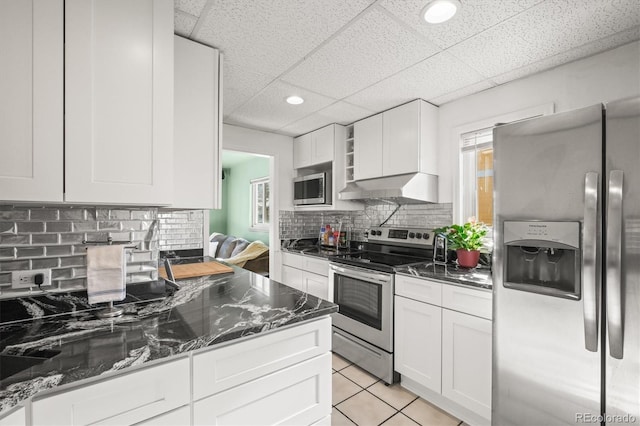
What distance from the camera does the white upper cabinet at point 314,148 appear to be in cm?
325

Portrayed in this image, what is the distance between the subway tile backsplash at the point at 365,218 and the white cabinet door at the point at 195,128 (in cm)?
195

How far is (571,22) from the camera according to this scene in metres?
1.47

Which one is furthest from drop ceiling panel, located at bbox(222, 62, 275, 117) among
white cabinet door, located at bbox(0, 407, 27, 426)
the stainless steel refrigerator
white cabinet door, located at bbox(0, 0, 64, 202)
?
white cabinet door, located at bbox(0, 407, 27, 426)

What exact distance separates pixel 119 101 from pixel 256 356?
112 cm

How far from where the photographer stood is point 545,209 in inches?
51.3

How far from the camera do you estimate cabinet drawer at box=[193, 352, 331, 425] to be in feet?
3.26

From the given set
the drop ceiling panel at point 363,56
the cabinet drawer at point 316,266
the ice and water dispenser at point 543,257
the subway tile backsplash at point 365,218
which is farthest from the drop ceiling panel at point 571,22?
the cabinet drawer at point 316,266

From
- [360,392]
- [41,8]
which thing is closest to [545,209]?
[360,392]

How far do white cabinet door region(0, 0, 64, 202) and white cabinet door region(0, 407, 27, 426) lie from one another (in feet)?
2.13

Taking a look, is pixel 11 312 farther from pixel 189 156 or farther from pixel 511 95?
pixel 511 95

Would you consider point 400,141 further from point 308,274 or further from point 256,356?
point 256,356

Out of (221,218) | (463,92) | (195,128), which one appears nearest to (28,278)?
(195,128)

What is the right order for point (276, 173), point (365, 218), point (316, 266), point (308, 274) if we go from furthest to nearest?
point (276, 173)
point (365, 218)
point (308, 274)
point (316, 266)

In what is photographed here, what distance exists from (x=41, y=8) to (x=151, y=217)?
88 centimetres
